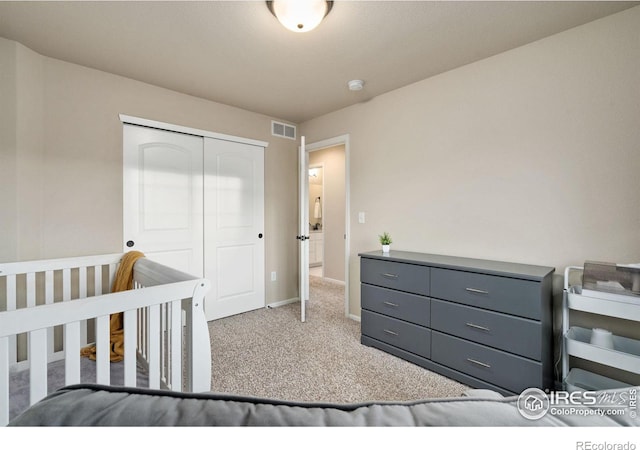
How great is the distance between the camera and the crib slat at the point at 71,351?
3.42 feet

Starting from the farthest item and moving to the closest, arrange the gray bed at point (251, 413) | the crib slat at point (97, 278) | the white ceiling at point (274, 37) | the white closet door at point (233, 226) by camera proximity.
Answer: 1. the white closet door at point (233, 226)
2. the crib slat at point (97, 278)
3. the white ceiling at point (274, 37)
4. the gray bed at point (251, 413)

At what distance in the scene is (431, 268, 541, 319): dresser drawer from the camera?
5.65 feet

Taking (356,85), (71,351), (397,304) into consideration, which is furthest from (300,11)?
(397,304)

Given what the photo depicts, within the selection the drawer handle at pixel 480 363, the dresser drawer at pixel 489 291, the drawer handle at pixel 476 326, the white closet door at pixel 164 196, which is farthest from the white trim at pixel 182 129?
the drawer handle at pixel 480 363

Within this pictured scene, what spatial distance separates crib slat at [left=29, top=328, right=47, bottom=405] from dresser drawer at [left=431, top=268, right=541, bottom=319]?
2119 mm

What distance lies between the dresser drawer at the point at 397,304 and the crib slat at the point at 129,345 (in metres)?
1.80

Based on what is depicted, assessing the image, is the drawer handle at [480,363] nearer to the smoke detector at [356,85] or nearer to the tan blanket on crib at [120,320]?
the tan blanket on crib at [120,320]

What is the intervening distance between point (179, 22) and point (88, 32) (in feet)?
2.17

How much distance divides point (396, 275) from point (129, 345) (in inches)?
71.8

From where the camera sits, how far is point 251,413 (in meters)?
0.44

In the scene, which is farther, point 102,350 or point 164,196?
point 164,196

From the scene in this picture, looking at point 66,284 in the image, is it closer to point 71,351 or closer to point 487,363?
point 71,351
